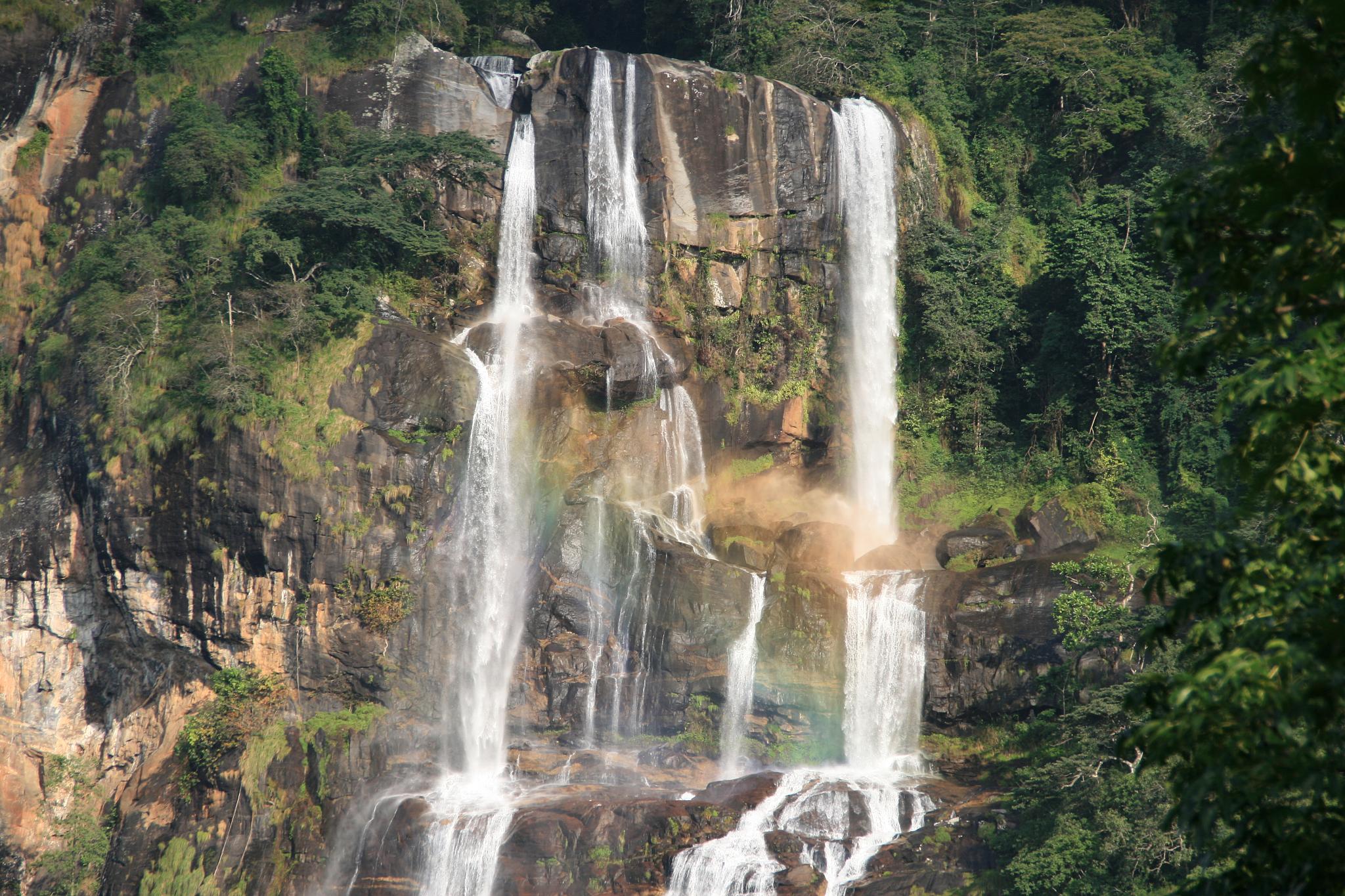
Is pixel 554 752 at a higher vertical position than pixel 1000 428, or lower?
lower

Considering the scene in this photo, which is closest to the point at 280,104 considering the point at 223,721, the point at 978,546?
the point at 223,721

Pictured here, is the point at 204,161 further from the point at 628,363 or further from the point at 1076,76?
the point at 1076,76

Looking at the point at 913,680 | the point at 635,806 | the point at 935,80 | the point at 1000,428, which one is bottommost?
the point at 635,806

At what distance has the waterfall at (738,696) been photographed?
74.7 ft

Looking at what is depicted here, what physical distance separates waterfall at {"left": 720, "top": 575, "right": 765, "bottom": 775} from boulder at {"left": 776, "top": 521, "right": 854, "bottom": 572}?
175 centimetres

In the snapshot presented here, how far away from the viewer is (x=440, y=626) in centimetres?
2372

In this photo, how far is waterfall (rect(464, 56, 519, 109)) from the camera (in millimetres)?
28969

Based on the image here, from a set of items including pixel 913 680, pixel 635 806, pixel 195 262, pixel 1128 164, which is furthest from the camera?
pixel 1128 164

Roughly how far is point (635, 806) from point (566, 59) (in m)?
16.0

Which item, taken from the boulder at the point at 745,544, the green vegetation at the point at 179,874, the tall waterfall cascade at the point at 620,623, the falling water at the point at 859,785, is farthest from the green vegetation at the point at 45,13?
the falling water at the point at 859,785

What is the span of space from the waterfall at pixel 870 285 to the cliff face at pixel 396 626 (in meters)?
2.72

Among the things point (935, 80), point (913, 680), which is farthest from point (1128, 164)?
point (913, 680)

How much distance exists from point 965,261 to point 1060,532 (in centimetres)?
726

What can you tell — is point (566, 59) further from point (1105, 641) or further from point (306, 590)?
point (1105, 641)
